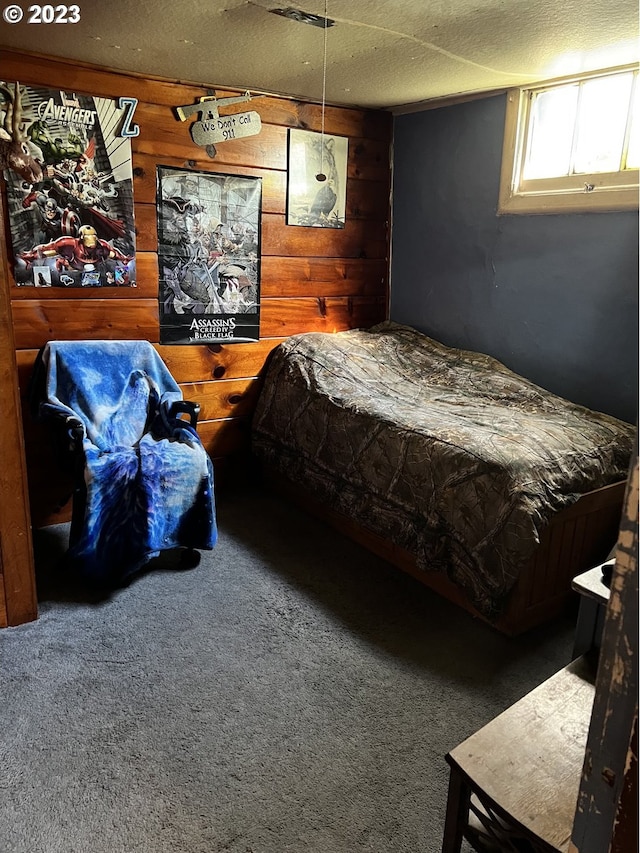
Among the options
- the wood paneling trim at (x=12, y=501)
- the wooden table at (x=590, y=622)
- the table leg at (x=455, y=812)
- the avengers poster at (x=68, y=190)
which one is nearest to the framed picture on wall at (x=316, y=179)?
the avengers poster at (x=68, y=190)

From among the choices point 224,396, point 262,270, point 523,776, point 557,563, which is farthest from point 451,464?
point 262,270

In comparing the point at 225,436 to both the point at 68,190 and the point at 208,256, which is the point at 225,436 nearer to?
the point at 208,256

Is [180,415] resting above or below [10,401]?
below

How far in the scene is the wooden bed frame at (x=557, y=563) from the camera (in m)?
2.26

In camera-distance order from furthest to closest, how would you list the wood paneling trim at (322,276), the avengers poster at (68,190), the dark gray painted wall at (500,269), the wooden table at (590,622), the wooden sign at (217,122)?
the wood paneling trim at (322,276) < the wooden sign at (217,122) < the dark gray painted wall at (500,269) < the avengers poster at (68,190) < the wooden table at (590,622)

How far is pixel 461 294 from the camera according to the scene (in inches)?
139

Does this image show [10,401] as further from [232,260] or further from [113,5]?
[232,260]

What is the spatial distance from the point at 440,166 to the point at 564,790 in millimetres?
3197

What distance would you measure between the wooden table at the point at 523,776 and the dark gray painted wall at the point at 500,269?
1.77 meters

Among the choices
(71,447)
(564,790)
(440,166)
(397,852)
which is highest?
(440,166)

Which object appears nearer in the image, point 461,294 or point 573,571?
point 573,571

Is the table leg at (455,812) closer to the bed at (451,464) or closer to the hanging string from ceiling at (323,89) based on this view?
the bed at (451,464)

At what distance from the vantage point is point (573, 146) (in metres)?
2.97

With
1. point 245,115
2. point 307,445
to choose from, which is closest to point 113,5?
point 245,115
